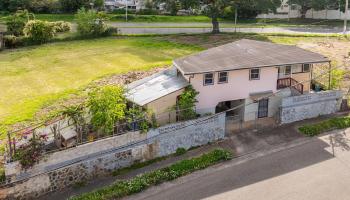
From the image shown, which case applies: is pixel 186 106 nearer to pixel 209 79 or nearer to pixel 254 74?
pixel 209 79

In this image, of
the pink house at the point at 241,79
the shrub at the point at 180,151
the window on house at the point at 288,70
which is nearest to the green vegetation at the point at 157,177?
the shrub at the point at 180,151

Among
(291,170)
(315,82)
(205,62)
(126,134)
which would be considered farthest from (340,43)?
(126,134)

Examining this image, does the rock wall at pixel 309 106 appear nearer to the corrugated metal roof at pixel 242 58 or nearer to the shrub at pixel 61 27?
the corrugated metal roof at pixel 242 58

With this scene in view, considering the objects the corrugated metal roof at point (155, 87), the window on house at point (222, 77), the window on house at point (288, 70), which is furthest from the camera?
the window on house at point (288, 70)

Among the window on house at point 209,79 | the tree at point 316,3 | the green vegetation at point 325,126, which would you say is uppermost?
the tree at point 316,3

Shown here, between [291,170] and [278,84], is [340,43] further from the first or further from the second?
[291,170]

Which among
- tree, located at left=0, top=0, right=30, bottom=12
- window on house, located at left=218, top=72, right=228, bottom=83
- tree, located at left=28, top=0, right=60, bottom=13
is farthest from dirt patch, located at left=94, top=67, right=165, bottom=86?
tree, located at left=0, top=0, right=30, bottom=12

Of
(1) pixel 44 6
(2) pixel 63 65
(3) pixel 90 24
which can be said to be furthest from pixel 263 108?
(1) pixel 44 6
